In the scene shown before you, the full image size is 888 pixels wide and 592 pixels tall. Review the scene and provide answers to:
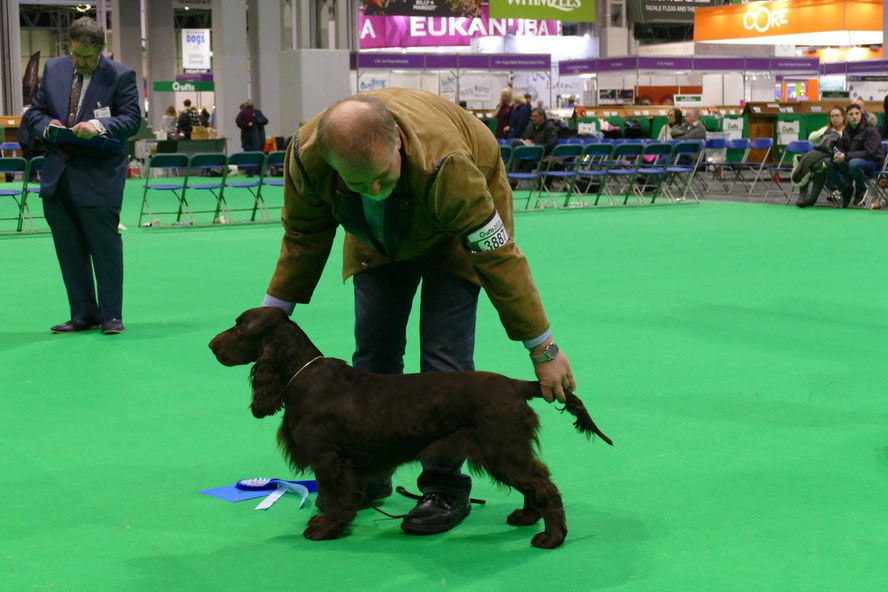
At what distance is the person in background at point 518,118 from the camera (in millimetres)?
18406

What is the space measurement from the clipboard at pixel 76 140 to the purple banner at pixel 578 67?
77.2 ft

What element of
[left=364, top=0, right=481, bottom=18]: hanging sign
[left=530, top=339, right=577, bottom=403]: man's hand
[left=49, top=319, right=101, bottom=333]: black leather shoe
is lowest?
[left=49, top=319, right=101, bottom=333]: black leather shoe

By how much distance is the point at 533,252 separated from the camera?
9906 millimetres

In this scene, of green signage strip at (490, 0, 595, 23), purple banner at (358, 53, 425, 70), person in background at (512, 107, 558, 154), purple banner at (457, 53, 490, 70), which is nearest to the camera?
person in background at (512, 107, 558, 154)

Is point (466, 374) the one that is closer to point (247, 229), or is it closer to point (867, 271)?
point (867, 271)

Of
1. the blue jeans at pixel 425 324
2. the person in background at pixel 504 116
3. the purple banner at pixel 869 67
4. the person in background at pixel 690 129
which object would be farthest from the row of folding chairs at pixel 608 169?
the blue jeans at pixel 425 324

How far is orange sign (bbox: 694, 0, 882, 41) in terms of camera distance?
2673 centimetres

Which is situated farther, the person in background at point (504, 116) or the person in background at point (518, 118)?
the person in background at point (504, 116)

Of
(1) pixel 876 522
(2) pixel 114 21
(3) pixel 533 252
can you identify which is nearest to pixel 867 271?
(3) pixel 533 252

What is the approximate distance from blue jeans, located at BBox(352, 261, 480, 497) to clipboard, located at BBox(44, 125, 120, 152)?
3.28 meters

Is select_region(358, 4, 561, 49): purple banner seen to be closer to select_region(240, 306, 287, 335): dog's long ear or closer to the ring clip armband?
select_region(240, 306, 287, 335): dog's long ear

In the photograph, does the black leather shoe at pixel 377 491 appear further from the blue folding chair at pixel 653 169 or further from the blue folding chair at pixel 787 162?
the blue folding chair at pixel 787 162

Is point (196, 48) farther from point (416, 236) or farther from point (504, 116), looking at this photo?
point (416, 236)

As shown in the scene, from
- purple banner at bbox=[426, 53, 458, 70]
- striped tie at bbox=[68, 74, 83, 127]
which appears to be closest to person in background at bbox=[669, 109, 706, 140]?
purple banner at bbox=[426, 53, 458, 70]
